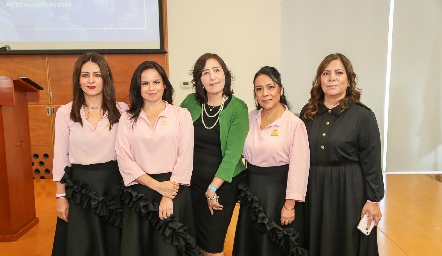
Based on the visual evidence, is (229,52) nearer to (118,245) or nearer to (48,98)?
(48,98)

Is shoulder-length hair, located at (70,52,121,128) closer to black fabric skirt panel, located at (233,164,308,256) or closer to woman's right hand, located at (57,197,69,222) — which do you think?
woman's right hand, located at (57,197,69,222)

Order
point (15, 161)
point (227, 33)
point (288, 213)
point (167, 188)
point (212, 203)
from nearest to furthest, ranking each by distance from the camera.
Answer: point (167, 188)
point (288, 213)
point (212, 203)
point (15, 161)
point (227, 33)

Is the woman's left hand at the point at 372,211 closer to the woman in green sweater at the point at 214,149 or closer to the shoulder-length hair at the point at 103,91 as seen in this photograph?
the woman in green sweater at the point at 214,149

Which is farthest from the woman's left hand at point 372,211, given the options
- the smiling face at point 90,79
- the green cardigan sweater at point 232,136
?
the smiling face at point 90,79

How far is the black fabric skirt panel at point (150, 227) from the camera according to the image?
2.03 meters

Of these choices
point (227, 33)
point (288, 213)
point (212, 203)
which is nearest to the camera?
point (288, 213)

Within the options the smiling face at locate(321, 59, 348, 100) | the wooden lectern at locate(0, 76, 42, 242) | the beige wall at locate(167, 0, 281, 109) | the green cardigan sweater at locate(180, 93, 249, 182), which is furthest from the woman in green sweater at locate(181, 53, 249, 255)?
the beige wall at locate(167, 0, 281, 109)

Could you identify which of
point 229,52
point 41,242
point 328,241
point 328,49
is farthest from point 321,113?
point 328,49

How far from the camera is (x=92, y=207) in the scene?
7.02 ft

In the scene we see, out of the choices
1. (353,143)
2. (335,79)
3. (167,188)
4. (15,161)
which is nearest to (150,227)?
(167,188)

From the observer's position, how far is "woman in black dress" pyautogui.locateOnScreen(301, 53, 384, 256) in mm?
2104

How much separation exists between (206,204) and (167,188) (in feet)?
1.27

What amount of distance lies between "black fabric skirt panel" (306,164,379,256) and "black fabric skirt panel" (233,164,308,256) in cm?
14

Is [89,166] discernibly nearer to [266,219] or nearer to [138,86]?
[138,86]
